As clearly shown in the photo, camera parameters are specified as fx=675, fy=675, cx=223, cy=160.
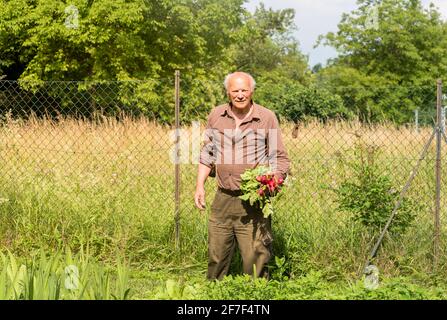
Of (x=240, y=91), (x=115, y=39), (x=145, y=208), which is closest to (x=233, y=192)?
(x=240, y=91)

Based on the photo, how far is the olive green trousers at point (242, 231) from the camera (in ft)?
16.7

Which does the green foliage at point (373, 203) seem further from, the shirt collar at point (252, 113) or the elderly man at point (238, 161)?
the shirt collar at point (252, 113)

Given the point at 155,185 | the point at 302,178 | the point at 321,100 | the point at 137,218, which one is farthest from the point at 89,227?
the point at 321,100

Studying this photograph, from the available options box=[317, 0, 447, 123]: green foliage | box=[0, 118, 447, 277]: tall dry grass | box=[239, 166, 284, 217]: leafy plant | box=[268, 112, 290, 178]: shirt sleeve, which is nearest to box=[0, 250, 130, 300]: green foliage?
box=[239, 166, 284, 217]: leafy plant

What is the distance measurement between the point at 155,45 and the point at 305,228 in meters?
24.6

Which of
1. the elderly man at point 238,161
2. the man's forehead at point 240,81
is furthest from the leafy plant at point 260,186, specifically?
the man's forehead at point 240,81

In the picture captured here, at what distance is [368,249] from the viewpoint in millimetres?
6141

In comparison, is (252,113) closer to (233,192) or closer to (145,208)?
(233,192)

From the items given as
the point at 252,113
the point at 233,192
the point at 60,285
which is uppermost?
the point at 252,113

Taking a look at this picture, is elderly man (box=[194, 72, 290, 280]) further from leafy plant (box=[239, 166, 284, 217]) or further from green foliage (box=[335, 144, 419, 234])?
green foliage (box=[335, 144, 419, 234])

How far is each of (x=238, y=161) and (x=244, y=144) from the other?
0.14m

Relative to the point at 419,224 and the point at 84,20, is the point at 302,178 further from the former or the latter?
the point at 84,20

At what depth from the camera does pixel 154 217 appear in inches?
268

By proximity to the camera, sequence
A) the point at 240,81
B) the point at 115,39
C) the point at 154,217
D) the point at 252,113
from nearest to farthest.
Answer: the point at 240,81 < the point at 252,113 < the point at 154,217 < the point at 115,39
